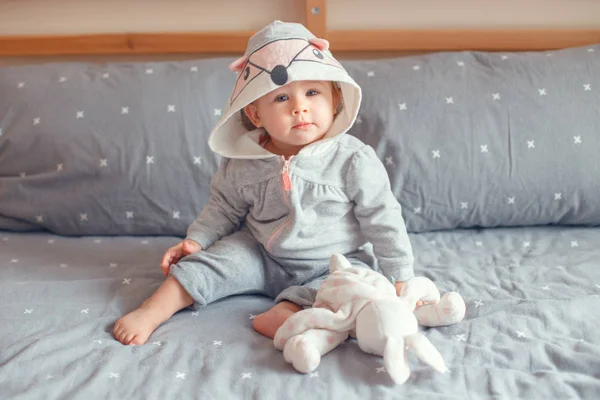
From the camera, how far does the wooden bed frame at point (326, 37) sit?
167cm

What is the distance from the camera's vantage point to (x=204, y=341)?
100cm

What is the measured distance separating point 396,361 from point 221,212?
53 centimetres

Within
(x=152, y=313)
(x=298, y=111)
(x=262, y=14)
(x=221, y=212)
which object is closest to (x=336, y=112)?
(x=298, y=111)

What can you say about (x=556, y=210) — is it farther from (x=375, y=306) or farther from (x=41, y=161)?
(x=41, y=161)

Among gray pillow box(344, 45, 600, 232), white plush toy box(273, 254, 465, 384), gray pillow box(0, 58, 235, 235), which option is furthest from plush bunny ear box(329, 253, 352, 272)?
gray pillow box(0, 58, 235, 235)

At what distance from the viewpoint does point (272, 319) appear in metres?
1.03

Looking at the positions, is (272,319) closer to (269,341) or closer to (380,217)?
(269,341)

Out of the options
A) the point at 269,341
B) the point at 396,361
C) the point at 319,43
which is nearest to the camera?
the point at 396,361

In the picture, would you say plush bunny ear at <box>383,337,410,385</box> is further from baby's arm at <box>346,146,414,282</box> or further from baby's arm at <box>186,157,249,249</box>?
baby's arm at <box>186,157,249,249</box>

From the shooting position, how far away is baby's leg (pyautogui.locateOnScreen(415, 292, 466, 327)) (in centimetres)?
100

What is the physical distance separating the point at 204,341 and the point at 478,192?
2.28 ft

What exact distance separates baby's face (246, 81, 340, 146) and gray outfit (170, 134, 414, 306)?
36 mm

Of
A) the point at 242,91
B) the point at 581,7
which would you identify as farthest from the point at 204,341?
the point at 581,7

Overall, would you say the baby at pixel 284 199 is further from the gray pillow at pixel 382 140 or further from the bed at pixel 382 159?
the gray pillow at pixel 382 140
